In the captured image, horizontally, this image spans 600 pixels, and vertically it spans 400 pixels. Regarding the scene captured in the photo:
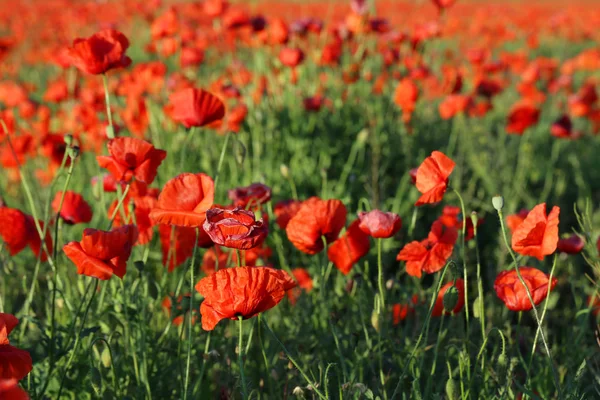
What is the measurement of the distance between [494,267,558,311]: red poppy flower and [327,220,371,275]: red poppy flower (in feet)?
1.16

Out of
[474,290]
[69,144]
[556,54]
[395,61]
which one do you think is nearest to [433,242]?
[69,144]

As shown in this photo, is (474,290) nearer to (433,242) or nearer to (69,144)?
(433,242)

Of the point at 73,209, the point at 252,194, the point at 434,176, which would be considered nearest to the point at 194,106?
the point at 252,194

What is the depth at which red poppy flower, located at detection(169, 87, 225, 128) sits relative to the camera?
163 centimetres

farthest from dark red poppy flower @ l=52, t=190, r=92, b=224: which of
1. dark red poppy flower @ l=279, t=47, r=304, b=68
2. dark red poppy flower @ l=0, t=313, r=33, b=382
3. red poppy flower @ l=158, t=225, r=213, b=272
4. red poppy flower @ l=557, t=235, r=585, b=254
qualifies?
dark red poppy flower @ l=279, t=47, r=304, b=68

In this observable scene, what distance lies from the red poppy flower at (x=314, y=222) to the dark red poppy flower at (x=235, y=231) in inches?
9.9

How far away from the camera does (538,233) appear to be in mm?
1322

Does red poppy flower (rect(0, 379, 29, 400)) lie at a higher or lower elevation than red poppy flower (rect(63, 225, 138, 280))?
higher

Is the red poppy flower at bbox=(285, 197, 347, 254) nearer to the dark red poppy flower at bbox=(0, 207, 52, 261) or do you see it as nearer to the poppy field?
the poppy field

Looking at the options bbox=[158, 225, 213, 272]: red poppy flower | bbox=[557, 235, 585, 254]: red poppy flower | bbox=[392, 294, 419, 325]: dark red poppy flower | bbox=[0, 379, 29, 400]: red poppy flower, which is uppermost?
bbox=[0, 379, 29, 400]: red poppy flower

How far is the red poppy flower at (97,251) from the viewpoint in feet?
4.03

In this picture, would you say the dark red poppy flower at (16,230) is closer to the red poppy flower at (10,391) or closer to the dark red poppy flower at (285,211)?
the dark red poppy flower at (285,211)

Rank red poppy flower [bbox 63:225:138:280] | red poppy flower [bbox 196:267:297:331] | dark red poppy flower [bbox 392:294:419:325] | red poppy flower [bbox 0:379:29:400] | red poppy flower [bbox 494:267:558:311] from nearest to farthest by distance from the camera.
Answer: red poppy flower [bbox 0:379:29:400] → red poppy flower [bbox 196:267:297:331] → red poppy flower [bbox 63:225:138:280] → red poppy flower [bbox 494:267:558:311] → dark red poppy flower [bbox 392:294:419:325]

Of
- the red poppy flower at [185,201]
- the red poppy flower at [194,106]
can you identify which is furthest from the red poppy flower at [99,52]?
the red poppy flower at [185,201]
